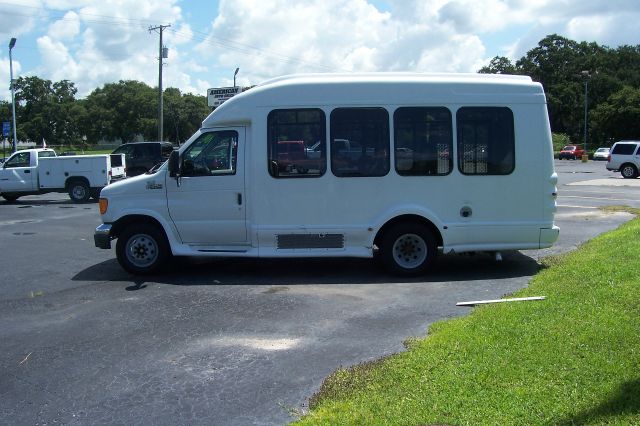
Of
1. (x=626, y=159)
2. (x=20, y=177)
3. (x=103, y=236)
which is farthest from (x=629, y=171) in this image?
(x=103, y=236)

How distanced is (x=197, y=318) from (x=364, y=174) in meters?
3.23

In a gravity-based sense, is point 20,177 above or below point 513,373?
above

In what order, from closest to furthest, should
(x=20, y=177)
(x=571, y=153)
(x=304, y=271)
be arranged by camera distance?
1. (x=304, y=271)
2. (x=20, y=177)
3. (x=571, y=153)

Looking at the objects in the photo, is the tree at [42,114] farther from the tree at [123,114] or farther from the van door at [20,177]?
the van door at [20,177]

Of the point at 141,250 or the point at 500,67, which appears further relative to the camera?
the point at 500,67

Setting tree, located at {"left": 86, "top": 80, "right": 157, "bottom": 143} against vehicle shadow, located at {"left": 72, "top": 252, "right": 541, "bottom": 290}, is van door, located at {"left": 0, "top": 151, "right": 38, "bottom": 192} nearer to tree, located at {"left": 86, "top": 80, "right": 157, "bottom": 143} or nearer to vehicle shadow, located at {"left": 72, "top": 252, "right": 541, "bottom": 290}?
vehicle shadow, located at {"left": 72, "top": 252, "right": 541, "bottom": 290}

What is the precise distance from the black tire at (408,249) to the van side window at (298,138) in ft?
4.64

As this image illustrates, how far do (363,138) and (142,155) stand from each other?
789 inches

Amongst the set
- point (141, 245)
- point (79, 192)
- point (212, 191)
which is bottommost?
point (141, 245)

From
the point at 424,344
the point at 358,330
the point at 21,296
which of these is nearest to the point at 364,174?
the point at 358,330

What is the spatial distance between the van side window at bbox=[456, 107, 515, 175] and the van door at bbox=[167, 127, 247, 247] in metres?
3.21

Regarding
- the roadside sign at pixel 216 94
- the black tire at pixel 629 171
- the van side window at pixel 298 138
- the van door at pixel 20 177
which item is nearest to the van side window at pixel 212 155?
the van side window at pixel 298 138

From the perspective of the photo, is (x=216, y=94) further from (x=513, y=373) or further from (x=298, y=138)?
(x=513, y=373)

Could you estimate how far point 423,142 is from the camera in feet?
28.6
